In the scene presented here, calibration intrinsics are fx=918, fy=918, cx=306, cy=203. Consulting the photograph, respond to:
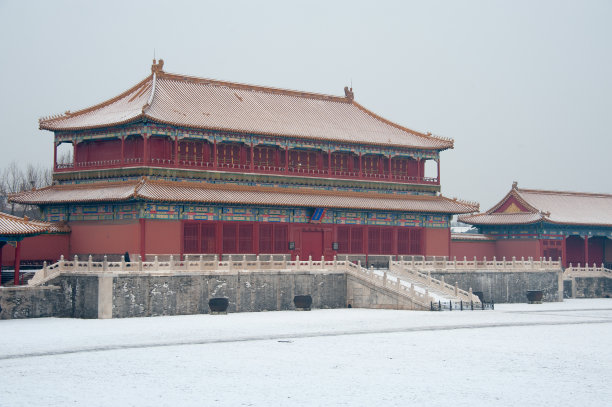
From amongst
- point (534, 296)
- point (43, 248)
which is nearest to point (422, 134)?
point (534, 296)

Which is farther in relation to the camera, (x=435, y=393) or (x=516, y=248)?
(x=516, y=248)

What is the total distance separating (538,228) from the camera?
239 ft

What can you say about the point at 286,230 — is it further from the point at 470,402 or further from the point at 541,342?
the point at 470,402

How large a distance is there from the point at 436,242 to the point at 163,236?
2198 cm

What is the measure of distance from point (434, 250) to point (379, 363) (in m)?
35.3

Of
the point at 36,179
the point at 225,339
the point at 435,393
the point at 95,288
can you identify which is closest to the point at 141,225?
the point at 95,288

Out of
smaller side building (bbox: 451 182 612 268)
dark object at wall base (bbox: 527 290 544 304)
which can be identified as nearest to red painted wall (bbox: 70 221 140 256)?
dark object at wall base (bbox: 527 290 544 304)

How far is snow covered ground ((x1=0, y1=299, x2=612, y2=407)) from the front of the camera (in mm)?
26844

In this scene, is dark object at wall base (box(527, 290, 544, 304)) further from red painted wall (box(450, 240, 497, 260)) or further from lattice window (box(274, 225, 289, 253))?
lattice window (box(274, 225, 289, 253))

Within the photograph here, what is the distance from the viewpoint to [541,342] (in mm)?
38438

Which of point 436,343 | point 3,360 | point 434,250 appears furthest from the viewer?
point 434,250

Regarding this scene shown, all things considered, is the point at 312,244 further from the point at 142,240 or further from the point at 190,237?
the point at 142,240

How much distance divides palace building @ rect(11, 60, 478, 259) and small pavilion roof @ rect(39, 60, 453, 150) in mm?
109

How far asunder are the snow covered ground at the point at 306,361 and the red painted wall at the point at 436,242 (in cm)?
1869
